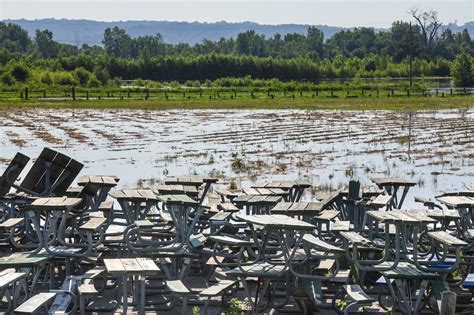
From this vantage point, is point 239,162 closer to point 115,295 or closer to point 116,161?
point 116,161

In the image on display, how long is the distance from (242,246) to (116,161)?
62.1 feet

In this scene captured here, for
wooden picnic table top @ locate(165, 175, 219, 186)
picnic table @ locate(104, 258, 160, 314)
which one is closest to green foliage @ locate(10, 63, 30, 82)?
wooden picnic table top @ locate(165, 175, 219, 186)

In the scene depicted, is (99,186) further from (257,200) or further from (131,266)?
(131,266)

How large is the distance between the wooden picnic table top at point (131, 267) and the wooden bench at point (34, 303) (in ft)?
1.81

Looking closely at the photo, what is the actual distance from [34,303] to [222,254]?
8.28 feet

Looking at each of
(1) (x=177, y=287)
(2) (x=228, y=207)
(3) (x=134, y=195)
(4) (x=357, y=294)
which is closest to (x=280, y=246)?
(4) (x=357, y=294)

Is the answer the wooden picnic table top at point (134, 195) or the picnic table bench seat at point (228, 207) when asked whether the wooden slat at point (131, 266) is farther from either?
the picnic table bench seat at point (228, 207)

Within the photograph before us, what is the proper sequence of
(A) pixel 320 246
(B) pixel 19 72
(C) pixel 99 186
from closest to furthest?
(A) pixel 320 246 → (C) pixel 99 186 → (B) pixel 19 72

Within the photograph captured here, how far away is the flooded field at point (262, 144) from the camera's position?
79.5 feet

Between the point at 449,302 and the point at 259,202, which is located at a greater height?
the point at 259,202

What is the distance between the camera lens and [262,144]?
109 feet

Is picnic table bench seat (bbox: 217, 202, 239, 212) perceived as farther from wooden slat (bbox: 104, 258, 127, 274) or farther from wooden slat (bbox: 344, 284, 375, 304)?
wooden slat (bbox: 104, 258, 127, 274)

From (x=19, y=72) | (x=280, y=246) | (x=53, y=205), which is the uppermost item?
(x=53, y=205)

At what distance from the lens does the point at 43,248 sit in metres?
9.80
